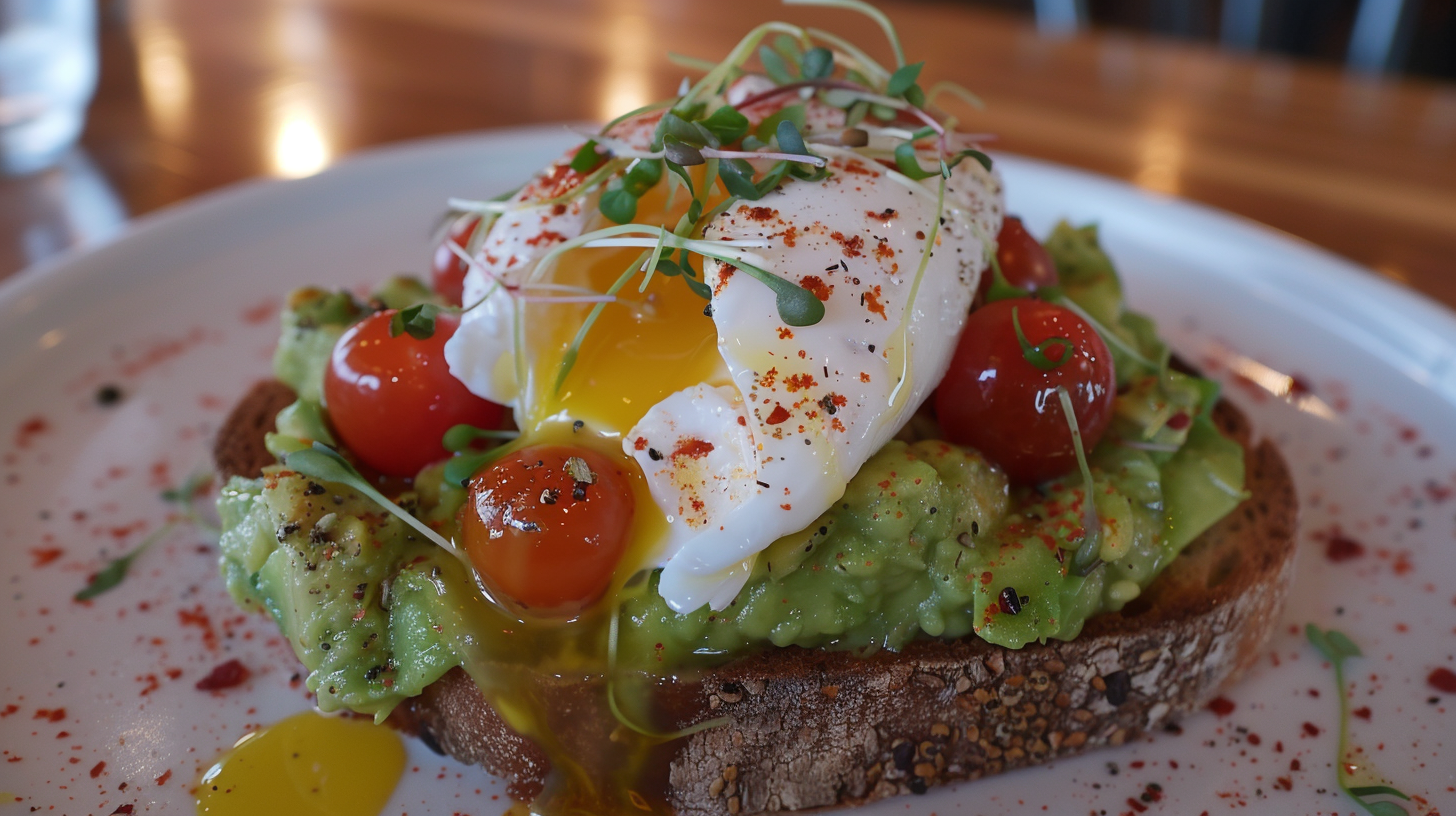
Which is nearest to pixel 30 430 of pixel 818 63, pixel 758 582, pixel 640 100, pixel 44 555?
pixel 44 555

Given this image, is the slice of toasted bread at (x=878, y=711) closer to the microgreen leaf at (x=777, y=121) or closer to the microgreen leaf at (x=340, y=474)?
the microgreen leaf at (x=340, y=474)

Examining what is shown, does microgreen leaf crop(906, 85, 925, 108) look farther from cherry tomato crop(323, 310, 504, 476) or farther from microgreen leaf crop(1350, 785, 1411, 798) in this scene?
microgreen leaf crop(1350, 785, 1411, 798)

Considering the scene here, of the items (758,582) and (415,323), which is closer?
(758,582)

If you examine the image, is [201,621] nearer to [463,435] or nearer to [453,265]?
[463,435]

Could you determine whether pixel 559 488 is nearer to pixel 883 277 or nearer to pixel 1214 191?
pixel 883 277

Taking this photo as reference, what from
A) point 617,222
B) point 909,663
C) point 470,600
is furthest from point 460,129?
point 909,663

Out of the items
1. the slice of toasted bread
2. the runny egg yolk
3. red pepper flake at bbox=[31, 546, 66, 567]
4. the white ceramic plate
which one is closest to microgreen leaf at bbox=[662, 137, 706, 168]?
the runny egg yolk

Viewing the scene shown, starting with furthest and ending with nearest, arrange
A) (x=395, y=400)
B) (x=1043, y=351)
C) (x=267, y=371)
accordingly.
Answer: (x=267, y=371), (x=395, y=400), (x=1043, y=351)
